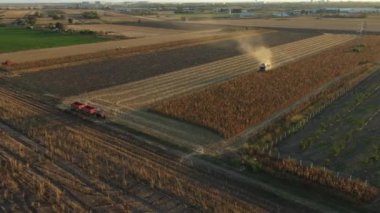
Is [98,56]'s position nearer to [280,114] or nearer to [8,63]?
[8,63]

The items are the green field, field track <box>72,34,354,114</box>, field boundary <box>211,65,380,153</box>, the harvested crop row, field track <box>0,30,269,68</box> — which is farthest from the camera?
the green field

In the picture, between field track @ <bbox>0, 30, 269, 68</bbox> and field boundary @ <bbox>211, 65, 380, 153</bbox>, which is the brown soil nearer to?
field track @ <bbox>0, 30, 269, 68</bbox>

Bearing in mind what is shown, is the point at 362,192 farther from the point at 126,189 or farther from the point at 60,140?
the point at 60,140

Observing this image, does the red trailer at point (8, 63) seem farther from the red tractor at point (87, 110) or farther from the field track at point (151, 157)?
the field track at point (151, 157)

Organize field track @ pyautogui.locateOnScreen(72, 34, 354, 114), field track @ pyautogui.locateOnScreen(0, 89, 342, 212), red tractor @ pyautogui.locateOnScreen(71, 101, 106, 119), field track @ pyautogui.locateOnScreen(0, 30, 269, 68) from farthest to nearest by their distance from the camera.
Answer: field track @ pyautogui.locateOnScreen(0, 30, 269, 68), field track @ pyautogui.locateOnScreen(72, 34, 354, 114), red tractor @ pyautogui.locateOnScreen(71, 101, 106, 119), field track @ pyautogui.locateOnScreen(0, 89, 342, 212)

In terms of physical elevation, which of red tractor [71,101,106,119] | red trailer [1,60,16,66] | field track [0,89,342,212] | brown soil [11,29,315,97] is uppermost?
red trailer [1,60,16,66]

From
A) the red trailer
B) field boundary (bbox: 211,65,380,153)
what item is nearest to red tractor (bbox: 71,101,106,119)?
field boundary (bbox: 211,65,380,153)

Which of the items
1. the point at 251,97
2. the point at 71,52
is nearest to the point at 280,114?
the point at 251,97
